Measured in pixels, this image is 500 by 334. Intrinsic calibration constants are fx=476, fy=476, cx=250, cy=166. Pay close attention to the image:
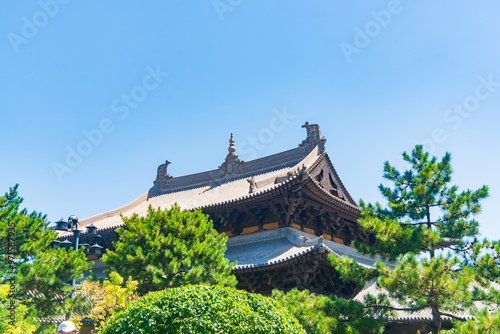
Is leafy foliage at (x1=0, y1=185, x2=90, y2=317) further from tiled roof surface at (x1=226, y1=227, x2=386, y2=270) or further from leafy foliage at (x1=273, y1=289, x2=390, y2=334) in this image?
leafy foliage at (x1=273, y1=289, x2=390, y2=334)

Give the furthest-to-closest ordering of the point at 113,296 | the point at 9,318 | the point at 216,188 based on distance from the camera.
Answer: the point at 216,188, the point at 113,296, the point at 9,318

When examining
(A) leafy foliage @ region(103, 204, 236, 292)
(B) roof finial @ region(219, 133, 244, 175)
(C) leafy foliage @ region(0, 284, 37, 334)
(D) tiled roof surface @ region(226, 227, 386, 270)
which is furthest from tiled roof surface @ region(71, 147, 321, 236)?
(C) leafy foliage @ region(0, 284, 37, 334)

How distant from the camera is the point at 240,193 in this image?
2252 cm

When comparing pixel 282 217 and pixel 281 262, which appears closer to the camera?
pixel 281 262

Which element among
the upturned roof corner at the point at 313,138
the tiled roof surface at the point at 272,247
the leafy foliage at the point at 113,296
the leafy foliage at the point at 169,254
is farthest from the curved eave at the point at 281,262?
the upturned roof corner at the point at 313,138

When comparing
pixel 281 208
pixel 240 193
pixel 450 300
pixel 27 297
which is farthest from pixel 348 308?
pixel 240 193

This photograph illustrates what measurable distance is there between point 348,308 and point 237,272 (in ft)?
17.0

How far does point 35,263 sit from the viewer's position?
1423 centimetres

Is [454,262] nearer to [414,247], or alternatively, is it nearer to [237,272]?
[414,247]

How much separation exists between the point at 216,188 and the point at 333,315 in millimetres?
14203

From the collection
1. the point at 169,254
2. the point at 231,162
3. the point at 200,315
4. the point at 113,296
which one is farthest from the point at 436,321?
the point at 231,162

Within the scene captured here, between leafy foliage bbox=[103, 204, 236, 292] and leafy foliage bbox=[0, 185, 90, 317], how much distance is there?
5.87 feet

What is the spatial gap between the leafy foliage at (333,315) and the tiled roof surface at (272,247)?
101 inches

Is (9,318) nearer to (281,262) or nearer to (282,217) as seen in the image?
(281,262)
